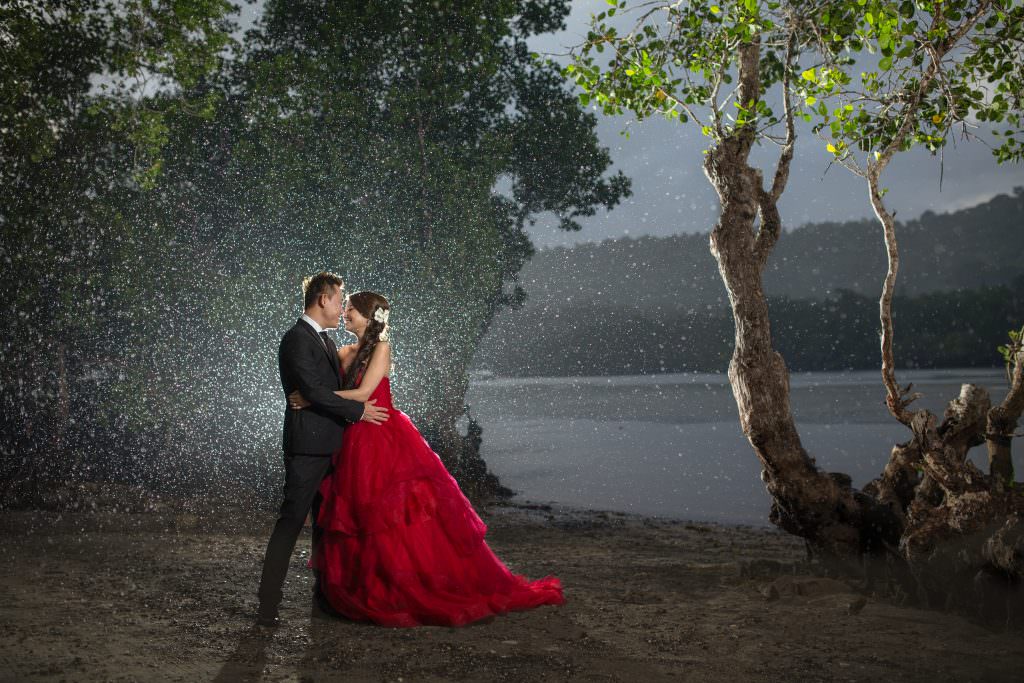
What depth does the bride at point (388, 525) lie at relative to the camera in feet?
18.0

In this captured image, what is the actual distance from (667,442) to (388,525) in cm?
2480

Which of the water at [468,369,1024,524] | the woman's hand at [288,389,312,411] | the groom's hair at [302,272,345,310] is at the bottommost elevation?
the water at [468,369,1024,524]

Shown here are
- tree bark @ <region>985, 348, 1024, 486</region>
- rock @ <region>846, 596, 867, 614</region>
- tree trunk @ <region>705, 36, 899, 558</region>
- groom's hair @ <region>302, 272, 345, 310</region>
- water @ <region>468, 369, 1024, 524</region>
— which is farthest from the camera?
water @ <region>468, 369, 1024, 524</region>

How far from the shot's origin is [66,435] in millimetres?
14531

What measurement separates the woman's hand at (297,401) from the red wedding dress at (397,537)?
0.43 meters

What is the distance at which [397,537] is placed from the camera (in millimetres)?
5523

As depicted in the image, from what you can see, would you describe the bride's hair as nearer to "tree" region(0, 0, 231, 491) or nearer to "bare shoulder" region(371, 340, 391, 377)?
"bare shoulder" region(371, 340, 391, 377)

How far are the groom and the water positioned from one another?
10406 mm

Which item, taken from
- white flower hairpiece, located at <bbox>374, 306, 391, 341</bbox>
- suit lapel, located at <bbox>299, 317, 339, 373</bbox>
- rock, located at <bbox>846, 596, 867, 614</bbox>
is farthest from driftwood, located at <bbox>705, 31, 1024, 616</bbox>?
suit lapel, located at <bbox>299, 317, 339, 373</bbox>

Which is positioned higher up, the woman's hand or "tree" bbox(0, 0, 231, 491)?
"tree" bbox(0, 0, 231, 491)

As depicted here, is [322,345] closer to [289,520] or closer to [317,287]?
[317,287]

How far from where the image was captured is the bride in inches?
216

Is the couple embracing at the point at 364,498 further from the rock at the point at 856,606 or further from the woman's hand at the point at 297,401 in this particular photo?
the rock at the point at 856,606

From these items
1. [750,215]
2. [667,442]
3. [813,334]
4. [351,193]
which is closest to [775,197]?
[750,215]
